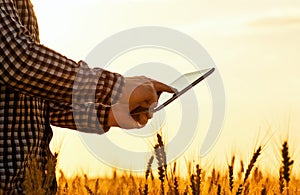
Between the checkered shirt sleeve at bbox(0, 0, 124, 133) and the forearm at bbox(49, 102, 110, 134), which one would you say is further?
the forearm at bbox(49, 102, 110, 134)

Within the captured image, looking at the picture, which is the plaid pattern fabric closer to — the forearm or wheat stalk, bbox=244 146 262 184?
the forearm

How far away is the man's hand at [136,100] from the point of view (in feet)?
8.64

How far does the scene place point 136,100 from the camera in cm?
265

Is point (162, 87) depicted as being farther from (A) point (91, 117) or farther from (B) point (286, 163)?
(B) point (286, 163)

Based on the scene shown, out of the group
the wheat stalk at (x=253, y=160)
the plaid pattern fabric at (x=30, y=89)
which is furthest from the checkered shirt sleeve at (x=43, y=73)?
the wheat stalk at (x=253, y=160)

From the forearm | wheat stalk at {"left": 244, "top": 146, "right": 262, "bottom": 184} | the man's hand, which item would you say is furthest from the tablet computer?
wheat stalk at {"left": 244, "top": 146, "right": 262, "bottom": 184}

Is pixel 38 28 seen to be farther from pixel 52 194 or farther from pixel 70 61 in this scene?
pixel 52 194

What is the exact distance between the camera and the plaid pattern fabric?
8.59 ft

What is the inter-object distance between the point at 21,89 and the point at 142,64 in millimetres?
603

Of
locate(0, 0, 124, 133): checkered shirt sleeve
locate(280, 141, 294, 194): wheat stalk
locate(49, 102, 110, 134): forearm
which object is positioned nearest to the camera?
locate(0, 0, 124, 133): checkered shirt sleeve

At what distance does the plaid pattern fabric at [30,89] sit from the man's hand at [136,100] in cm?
3

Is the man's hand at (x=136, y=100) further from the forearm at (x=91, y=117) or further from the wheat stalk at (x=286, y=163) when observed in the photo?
the wheat stalk at (x=286, y=163)

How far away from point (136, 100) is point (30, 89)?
366 mm

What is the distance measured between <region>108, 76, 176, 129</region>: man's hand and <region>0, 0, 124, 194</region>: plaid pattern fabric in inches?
1.2
